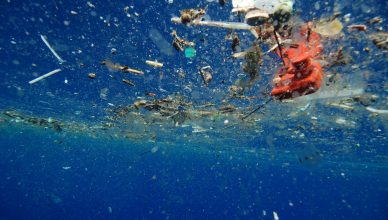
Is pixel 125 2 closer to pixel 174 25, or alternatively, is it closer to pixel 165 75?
pixel 174 25

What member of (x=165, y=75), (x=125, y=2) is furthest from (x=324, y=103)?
(x=125, y=2)

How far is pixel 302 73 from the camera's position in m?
5.18

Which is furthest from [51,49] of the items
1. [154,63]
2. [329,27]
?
[329,27]

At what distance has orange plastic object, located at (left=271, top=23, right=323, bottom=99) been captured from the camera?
489cm

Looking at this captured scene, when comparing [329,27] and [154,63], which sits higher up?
→ [154,63]

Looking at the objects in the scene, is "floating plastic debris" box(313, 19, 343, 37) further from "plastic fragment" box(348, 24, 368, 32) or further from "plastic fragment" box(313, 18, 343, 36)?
"plastic fragment" box(348, 24, 368, 32)

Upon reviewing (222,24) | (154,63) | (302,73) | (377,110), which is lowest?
(377,110)

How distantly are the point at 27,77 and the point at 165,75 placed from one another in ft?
26.6

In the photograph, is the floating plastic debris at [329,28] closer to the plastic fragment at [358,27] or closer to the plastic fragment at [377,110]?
the plastic fragment at [358,27]

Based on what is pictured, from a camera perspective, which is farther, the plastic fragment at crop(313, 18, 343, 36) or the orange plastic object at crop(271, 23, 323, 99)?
the plastic fragment at crop(313, 18, 343, 36)

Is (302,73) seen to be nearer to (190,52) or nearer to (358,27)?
(358,27)

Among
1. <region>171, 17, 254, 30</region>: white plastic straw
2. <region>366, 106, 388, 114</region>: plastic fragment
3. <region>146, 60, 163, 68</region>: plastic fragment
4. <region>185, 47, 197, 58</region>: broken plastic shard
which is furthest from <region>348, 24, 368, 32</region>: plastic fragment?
<region>366, 106, 388, 114</region>: plastic fragment

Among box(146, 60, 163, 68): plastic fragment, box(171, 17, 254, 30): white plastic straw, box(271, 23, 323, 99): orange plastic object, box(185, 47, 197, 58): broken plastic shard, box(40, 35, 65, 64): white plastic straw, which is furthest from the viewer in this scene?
box(146, 60, 163, 68): plastic fragment

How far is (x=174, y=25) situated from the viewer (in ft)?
19.7
